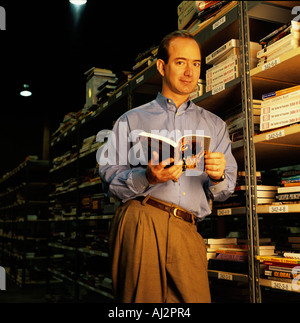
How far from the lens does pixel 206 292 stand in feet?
6.45

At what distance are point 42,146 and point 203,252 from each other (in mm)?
8720

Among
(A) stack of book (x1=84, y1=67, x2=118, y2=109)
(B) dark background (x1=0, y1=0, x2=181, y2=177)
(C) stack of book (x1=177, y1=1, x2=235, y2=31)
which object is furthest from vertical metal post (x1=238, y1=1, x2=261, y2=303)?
(B) dark background (x1=0, y1=0, x2=181, y2=177)

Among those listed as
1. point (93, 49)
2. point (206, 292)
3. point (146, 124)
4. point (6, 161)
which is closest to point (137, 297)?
point (206, 292)

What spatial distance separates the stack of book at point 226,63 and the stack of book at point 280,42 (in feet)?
0.31

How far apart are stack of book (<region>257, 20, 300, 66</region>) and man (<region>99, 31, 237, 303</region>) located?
0.49 meters

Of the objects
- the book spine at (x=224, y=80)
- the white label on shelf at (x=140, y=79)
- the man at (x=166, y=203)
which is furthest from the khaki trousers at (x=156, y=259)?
the white label on shelf at (x=140, y=79)

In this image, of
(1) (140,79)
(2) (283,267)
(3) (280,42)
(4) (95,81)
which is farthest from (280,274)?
(4) (95,81)

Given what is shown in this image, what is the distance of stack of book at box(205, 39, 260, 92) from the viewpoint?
248 centimetres

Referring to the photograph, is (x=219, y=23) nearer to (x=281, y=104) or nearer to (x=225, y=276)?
(x=281, y=104)

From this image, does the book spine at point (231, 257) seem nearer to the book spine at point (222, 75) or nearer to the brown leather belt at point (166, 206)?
the brown leather belt at point (166, 206)

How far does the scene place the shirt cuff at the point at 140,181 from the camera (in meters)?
1.87

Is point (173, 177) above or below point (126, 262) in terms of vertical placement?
above

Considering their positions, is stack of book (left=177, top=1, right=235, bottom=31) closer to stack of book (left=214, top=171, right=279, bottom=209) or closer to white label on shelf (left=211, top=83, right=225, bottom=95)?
white label on shelf (left=211, top=83, right=225, bottom=95)
